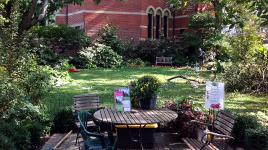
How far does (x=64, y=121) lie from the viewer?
29.7ft

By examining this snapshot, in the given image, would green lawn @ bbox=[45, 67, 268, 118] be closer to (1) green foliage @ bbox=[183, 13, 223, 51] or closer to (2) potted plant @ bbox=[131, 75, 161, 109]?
(2) potted plant @ bbox=[131, 75, 161, 109]

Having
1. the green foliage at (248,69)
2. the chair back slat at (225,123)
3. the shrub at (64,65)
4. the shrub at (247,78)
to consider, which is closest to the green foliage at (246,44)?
the green foliage at (248,69)

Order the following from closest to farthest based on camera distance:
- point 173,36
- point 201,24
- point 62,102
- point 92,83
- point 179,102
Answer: point 179,102 → point 62,102 → point 92,83 → point 201,24 → point 173,36

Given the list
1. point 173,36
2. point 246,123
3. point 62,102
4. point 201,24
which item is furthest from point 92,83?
point 173,36

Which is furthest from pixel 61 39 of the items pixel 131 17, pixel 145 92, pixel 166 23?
pixel 145 92

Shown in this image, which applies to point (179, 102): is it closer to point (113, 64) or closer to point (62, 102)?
point (62, 102)

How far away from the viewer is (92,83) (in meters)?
16.7

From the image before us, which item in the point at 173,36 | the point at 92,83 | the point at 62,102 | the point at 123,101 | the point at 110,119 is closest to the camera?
the point at 110,119

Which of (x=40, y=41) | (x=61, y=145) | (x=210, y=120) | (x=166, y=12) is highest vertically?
(x=166, y=12)

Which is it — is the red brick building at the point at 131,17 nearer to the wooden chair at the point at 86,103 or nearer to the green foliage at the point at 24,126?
the wooden chair at the point at 86,103

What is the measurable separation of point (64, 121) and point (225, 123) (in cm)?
373

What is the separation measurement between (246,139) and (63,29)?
19875 millimetres

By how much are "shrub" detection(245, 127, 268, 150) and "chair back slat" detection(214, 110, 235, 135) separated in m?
0.52

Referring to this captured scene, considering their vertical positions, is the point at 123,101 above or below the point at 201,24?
below
